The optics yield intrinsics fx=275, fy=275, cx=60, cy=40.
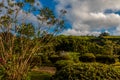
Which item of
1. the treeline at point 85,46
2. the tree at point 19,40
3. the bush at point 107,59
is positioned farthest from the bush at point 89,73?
the treeline at point 85,46

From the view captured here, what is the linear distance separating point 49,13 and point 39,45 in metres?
2.15

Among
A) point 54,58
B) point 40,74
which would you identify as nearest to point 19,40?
point 40,74

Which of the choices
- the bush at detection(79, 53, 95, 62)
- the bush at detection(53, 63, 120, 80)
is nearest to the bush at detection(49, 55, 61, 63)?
the bush at detection(79, 53, 95, 62)

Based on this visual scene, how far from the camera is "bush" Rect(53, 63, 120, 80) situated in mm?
10797

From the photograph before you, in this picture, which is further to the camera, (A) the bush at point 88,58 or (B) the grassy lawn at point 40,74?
(A) the bush at point 88,58

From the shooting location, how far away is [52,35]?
58.7 feet

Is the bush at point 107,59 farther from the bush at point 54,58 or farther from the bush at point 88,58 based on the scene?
the bush at point 54,58

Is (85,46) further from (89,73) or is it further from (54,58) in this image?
(89,73)

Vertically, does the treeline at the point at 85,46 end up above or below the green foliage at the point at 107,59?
above

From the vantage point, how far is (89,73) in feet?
35.6

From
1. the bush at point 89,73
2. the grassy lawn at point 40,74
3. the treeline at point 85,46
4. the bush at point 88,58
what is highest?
the treeline at point 85,46

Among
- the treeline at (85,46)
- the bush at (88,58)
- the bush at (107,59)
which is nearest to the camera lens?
the bush at (107,59)

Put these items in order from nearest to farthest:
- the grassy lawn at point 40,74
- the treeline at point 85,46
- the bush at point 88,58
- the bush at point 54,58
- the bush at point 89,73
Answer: the bush at point 89,73 → the grassy lawn at point 40,74 → the bush at point 54,58 → the bush at point 88,58 → the treeline at point 85,46

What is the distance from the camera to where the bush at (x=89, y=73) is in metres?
10.8
